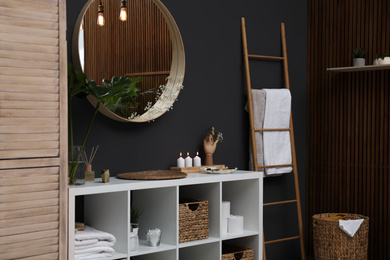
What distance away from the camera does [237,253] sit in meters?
4.16

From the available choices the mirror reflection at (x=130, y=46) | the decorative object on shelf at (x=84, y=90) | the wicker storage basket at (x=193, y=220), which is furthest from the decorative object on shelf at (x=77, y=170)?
the wicker storage basket at (x=193, y=220)

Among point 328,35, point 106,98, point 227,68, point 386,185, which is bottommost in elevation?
Answer: point 386,185

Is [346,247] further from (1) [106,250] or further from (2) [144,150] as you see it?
(1) [106,250]

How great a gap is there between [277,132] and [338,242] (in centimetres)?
104

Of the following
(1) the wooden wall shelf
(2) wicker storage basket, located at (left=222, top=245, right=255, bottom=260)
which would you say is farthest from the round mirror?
(1) the wooden wall shelf

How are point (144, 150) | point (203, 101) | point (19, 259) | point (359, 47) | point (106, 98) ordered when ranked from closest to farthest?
point (19, 259), point (106, 98), point (144, 150), point (203, 101), point (359, 47)

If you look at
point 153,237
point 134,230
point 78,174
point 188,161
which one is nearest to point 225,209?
point 188,161

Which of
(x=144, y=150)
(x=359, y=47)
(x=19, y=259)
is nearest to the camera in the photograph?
(x=19, y=259)

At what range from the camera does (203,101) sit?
14.8ft

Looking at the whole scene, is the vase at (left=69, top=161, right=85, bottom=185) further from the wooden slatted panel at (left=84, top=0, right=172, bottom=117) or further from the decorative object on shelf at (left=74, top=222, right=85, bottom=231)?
the wooden slatted panel at (left=84, top=0, right=172, bottom=117)

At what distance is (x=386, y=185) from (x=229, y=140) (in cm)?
140

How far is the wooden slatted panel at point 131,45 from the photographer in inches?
147

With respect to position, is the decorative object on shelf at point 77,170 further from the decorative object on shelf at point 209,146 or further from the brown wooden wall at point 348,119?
the brown wooden wall at point 348,119

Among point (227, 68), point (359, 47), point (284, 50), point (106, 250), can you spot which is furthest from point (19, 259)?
point (359, 47)
